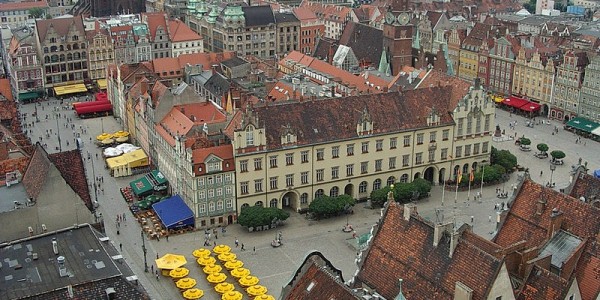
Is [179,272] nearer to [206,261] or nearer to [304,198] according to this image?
[206,261]

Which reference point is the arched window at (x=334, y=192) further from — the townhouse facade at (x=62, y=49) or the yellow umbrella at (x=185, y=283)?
the townhouse facade at (x=62, y=49)

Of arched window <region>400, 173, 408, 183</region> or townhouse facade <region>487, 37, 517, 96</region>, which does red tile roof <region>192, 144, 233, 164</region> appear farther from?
townhouse facade <region>487, 37, 517, 96</region>

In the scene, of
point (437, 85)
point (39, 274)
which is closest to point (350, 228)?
point (437, 85)

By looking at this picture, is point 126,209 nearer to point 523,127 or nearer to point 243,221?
point 243,221

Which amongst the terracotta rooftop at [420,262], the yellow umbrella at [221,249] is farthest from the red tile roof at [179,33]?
the terracotta rooftop at [420,262]

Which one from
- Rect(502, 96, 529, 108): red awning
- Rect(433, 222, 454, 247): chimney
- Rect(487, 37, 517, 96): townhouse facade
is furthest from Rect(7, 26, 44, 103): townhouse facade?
Rect(433, 222, 454, 247): chimney

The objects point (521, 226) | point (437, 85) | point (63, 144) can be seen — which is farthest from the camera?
point (63, 144)
